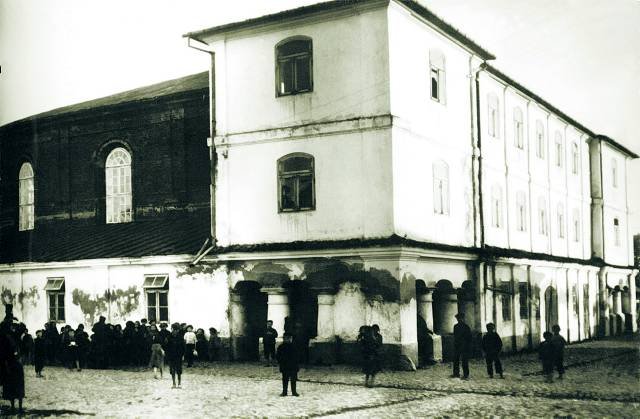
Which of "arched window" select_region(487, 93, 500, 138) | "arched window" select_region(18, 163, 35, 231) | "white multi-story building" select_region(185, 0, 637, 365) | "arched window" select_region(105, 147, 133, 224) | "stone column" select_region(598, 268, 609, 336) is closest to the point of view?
"white multi-story building" select_region(185, 0, 637, 365)

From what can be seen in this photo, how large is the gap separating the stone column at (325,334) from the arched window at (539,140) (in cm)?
1519

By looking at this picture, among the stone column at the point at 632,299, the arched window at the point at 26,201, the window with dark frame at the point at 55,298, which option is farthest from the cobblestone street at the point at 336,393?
the stone column at the point at 632,299

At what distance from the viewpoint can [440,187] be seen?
2658 cm

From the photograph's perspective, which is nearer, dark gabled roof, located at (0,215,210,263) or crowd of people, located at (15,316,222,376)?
crowd of people, located at (15,316,222,376)

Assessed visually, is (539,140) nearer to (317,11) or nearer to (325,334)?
(317,11)

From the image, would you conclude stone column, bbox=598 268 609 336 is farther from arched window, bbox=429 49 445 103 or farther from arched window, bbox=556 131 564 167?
arched window, bbox=429 49 445 103

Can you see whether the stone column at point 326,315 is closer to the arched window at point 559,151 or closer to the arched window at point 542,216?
the arched window at point 542,216

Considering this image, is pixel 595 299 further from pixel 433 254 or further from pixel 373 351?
pixel 373 351

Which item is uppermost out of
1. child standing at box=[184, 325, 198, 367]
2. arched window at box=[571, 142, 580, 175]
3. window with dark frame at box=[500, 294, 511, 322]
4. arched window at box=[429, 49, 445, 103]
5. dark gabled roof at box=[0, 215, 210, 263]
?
arched window at box=[429, 49, 445, 103]

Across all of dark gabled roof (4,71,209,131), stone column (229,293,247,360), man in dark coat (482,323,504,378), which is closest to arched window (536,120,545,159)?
dark gabled roof (4,71,209,131)

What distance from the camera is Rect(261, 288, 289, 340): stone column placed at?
24969 millimetres

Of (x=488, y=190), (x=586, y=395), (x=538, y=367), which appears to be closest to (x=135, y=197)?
(x=488, y=190)

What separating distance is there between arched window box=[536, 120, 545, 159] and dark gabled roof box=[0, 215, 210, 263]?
47.9 feet

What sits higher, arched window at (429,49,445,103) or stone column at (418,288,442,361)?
arched window at (429,49,445,103)
